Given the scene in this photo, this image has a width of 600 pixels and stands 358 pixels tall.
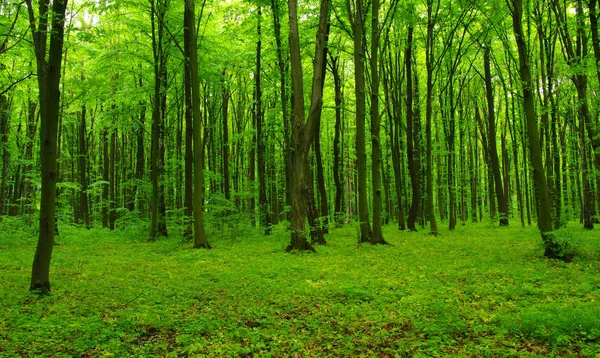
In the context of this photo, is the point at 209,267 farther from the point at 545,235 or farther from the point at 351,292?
the point at 545,235

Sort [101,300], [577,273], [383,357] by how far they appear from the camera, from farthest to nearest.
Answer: [577,273], [101,300], [383,357]

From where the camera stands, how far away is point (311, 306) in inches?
249

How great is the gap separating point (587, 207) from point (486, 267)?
11.7 metres

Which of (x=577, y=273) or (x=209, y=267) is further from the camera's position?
(x=209, y=267)

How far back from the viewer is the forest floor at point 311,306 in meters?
4.56

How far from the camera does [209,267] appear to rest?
9.93 meters

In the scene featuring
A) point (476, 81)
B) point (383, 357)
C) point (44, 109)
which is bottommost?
point (383, 357)

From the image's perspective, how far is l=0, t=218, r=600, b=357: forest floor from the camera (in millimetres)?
4562

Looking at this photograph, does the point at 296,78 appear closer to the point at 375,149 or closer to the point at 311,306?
the point at 375,149

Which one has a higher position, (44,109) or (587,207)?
(44,109)

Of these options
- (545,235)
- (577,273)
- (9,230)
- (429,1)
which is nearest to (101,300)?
(577,273)

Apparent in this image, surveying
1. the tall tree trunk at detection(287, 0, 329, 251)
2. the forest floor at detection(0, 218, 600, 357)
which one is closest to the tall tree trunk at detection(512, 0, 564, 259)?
the forest floor at detection(0, 218, 600, 357)

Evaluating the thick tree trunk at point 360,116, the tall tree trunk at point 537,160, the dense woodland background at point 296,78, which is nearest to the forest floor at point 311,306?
the tall tree trunk at point 537,160

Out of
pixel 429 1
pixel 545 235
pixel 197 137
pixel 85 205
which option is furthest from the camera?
pixel 85 205
